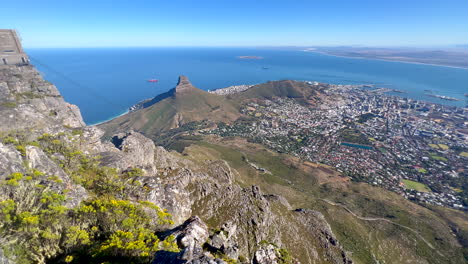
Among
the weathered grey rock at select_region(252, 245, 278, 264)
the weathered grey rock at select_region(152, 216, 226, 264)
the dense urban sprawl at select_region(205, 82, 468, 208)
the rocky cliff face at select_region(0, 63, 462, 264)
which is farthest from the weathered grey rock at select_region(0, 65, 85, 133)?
the dense urban sprawl at select_region(205, 82, 468, 208)

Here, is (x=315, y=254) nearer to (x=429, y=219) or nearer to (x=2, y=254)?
(x=2, y=254)

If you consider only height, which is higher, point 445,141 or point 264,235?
point 264,235

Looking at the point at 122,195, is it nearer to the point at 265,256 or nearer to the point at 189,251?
the point at 189,251

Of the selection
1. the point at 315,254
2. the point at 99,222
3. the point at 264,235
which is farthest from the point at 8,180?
the point at 315,254

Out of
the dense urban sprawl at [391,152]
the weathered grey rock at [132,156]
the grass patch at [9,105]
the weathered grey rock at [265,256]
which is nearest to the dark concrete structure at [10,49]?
the grass patch at [9,105]

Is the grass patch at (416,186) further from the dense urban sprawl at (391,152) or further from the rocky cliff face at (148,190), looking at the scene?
the rocky cliff face at (148,190)

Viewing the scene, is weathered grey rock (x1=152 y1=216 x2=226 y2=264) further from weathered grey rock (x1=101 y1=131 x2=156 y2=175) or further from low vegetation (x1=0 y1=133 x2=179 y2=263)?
Result: weathered grey rock (x1=101 y1=131 x2=156 y2=175)
